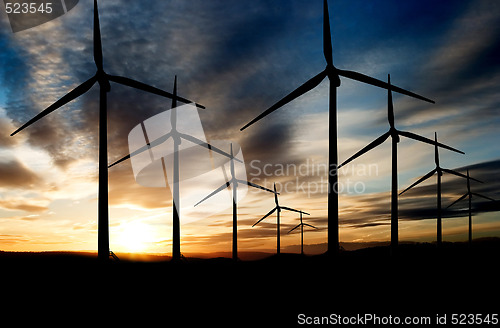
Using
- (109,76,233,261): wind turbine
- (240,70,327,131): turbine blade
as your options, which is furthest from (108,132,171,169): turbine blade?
(240,70,327,131): turbine blade

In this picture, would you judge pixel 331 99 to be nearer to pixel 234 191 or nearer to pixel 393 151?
pixel 393 151

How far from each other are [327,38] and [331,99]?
9473 millimetres

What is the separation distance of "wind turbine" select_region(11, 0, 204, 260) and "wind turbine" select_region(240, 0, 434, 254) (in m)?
12.4

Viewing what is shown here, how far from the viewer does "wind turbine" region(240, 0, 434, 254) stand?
29.5 metres

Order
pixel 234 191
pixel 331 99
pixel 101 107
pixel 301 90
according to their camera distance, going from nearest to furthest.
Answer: pixel 331 99 → pixel 101 107 → pixel 301 90 → pixel 234 191

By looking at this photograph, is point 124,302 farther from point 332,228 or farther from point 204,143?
point 204,143

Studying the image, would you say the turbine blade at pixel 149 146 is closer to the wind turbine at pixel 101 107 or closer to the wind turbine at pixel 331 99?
the wind turbine at pixel 101 107

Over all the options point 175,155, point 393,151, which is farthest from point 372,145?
point 175,155

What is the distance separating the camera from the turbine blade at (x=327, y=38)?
38.5m

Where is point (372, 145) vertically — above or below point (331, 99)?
below

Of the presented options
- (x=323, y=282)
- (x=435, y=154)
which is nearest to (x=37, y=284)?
(x=323, y=282)

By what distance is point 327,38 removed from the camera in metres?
39.8

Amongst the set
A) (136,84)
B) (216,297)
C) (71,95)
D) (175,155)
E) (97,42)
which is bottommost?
(216,297)

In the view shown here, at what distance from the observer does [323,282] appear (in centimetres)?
3331
